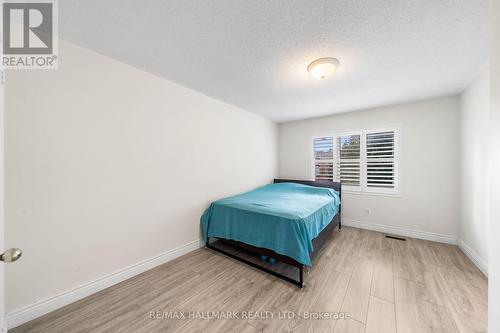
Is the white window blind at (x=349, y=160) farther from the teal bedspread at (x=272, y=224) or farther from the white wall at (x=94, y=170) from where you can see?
the white wall at (x=94, y=170)

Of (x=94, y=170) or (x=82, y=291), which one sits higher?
(x=94, y=170)

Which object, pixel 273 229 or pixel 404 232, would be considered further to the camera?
pixel 404 232

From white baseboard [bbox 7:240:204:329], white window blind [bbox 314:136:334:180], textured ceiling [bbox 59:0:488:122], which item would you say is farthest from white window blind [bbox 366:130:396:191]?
white baseboard [bbox 7:240:204:329]

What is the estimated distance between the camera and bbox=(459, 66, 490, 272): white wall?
209 centimetres

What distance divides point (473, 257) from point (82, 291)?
4.52 m

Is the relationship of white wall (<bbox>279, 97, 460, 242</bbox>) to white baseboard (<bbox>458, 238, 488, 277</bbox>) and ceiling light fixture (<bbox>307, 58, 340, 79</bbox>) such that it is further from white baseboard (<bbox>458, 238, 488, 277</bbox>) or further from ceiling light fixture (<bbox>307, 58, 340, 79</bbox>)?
ceiling light fixture (<bbox>307, 58, 340, 79</bbox>)

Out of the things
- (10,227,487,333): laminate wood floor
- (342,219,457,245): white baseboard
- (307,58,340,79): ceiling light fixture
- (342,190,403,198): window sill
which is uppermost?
(307,58,340,79): ceiling light fixture

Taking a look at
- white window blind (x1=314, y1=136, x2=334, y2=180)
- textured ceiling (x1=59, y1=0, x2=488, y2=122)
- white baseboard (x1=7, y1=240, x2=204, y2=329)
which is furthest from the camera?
white window blind (x1=314, y1=136, x2=334, y2=180)

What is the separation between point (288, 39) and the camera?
5.22 feet

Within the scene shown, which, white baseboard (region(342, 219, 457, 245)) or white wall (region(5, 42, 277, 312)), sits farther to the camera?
white baseboard (region(342, 219, 457, 245))

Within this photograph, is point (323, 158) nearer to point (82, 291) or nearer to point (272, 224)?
point (272, 224)

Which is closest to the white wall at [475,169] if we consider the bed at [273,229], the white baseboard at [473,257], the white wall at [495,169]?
the white baseboard at [473,257]

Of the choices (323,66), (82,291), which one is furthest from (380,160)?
(82,291)

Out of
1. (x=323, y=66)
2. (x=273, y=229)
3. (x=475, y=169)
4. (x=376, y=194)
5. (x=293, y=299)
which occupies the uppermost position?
(x=323, y=66)
